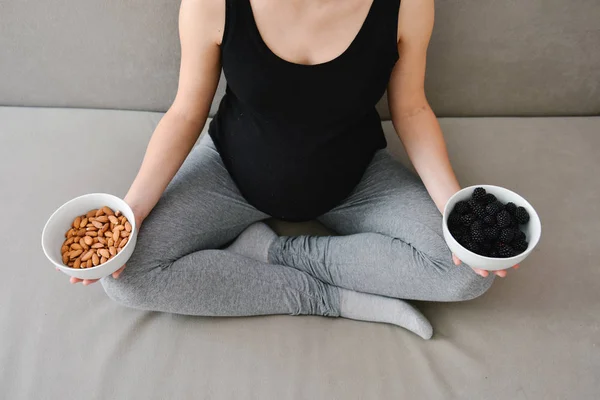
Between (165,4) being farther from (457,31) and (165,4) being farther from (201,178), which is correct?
(457,31)

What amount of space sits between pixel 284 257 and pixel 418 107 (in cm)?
38

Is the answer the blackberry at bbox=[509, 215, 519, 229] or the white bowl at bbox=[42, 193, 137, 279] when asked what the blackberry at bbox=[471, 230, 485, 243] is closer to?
the blackberry at bbox=[509, 215, 519, 229]

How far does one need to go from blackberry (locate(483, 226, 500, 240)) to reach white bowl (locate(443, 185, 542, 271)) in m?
0.04

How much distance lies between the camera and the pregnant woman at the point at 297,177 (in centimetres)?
74

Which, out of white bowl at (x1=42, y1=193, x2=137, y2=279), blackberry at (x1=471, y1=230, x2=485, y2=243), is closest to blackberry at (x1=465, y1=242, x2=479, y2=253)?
blackberry at (x1=471, y1=230, x2=485, y2=243)

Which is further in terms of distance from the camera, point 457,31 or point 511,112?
point 511,112

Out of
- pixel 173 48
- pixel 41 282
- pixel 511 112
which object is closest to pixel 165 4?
pixel 173 48

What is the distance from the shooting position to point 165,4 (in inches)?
37.9

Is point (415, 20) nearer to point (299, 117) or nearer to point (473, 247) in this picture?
point (299, 117)

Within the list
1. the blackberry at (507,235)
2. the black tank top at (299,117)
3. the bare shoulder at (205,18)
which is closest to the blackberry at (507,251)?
the blackberry at (507,235)

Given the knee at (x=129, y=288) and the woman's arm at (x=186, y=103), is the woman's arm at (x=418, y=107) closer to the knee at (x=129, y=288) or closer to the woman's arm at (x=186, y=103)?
the woman's arm at (x=186, y=103)

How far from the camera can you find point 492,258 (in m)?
0.63

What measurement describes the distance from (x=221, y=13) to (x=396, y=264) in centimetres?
51

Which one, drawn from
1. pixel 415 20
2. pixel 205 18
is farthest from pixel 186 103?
pixel 415 20
